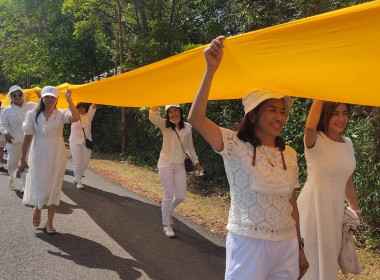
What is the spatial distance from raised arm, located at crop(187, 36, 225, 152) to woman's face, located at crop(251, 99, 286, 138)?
0.27 meters

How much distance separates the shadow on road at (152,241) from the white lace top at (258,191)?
6.82 feet

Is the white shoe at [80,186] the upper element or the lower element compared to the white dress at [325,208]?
lower

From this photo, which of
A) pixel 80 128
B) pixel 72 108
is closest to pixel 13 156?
pixel 80 128

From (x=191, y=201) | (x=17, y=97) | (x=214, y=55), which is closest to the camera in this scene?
(x=214, y=55)

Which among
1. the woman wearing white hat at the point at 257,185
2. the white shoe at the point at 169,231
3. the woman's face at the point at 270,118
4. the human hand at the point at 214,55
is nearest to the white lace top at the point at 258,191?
the woman wearing white hat at the point at 257,185

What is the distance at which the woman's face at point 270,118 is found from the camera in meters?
2.40

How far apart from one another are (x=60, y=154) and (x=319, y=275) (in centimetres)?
374

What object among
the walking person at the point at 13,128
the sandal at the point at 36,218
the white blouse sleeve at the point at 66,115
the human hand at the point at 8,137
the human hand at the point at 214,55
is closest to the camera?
the human hand at the point at 214,55

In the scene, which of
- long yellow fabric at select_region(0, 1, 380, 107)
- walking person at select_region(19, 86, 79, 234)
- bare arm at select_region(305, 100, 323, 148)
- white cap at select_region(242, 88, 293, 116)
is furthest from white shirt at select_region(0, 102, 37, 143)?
white cap at select_region(242, 88, 293, 116)

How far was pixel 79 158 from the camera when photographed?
848 cm

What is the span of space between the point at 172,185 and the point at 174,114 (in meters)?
0.99

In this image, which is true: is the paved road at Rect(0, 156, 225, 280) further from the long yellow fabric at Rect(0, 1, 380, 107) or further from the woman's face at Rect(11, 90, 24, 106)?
the long yellow fabric at Rect(0, 1, 380, 107)

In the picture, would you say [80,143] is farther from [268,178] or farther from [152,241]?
[268,178]

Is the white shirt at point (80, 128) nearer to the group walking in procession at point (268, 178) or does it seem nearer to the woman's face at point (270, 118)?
the group walking in procession at point (268, 178)
